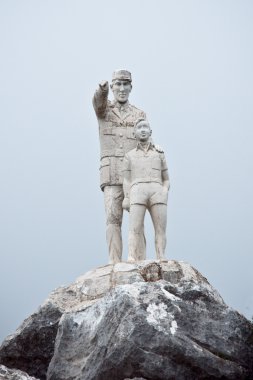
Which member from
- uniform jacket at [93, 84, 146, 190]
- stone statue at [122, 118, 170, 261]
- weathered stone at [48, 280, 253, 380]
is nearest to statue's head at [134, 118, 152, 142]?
stone statue at [122, 118, 170, 261]

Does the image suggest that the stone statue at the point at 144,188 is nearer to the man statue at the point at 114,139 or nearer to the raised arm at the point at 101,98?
the man statue at the point at 114,139

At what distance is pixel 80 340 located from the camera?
11203 mm

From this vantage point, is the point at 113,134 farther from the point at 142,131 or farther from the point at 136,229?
the point at 136,229

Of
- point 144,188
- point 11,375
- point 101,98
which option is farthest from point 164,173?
point 11,375

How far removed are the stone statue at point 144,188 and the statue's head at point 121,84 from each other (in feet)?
3.91

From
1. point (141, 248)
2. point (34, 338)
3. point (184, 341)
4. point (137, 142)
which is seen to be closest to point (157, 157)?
point (137, 142)

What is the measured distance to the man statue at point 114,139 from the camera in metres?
15.1

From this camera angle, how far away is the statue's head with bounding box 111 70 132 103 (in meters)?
15.5

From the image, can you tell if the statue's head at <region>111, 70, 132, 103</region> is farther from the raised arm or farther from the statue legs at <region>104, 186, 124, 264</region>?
the statue legs at <region>104, 186, 124, 264</region>

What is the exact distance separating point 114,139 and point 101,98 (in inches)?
33.9

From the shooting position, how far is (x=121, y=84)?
15555 millimetres

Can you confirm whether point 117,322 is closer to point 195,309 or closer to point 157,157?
point 195,309

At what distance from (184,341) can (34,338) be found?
10.4 feet

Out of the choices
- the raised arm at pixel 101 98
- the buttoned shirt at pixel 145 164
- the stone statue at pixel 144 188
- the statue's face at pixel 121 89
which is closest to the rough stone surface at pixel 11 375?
the stone statue at pixel 144 188
